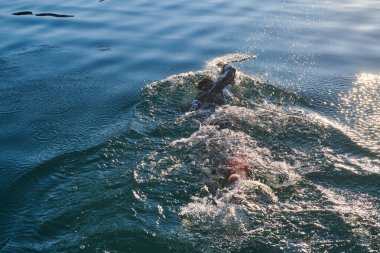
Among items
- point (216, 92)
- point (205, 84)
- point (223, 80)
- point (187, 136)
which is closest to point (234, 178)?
point (187, 136)

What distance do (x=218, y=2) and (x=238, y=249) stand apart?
1189cm

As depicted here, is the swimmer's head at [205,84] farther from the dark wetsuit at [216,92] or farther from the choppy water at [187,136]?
the choppy water at [187,136]

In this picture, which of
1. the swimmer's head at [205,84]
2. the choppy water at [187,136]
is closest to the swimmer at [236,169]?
the choppy water at [187,136]

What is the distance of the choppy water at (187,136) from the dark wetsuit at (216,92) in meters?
0.35

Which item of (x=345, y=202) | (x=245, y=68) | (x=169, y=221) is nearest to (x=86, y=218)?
(x=169, y=221)

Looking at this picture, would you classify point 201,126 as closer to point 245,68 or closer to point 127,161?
point 127,161

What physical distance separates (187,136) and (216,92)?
1.44 meters

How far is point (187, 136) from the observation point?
24.0 feet

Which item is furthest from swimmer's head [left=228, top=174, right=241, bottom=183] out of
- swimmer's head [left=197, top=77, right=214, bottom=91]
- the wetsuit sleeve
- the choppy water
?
swimmer's head [left=197, top=77, right=214, bottom=91]

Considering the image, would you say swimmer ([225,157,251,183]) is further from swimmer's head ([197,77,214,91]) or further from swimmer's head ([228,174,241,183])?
swimmer's head ([197,77,214,91])

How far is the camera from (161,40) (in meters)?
12.2

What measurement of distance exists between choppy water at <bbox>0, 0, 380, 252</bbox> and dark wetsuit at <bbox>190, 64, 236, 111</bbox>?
0.35 metres

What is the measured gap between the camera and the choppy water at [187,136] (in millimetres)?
5215

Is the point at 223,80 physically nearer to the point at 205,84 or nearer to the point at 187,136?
the point at 205,84
